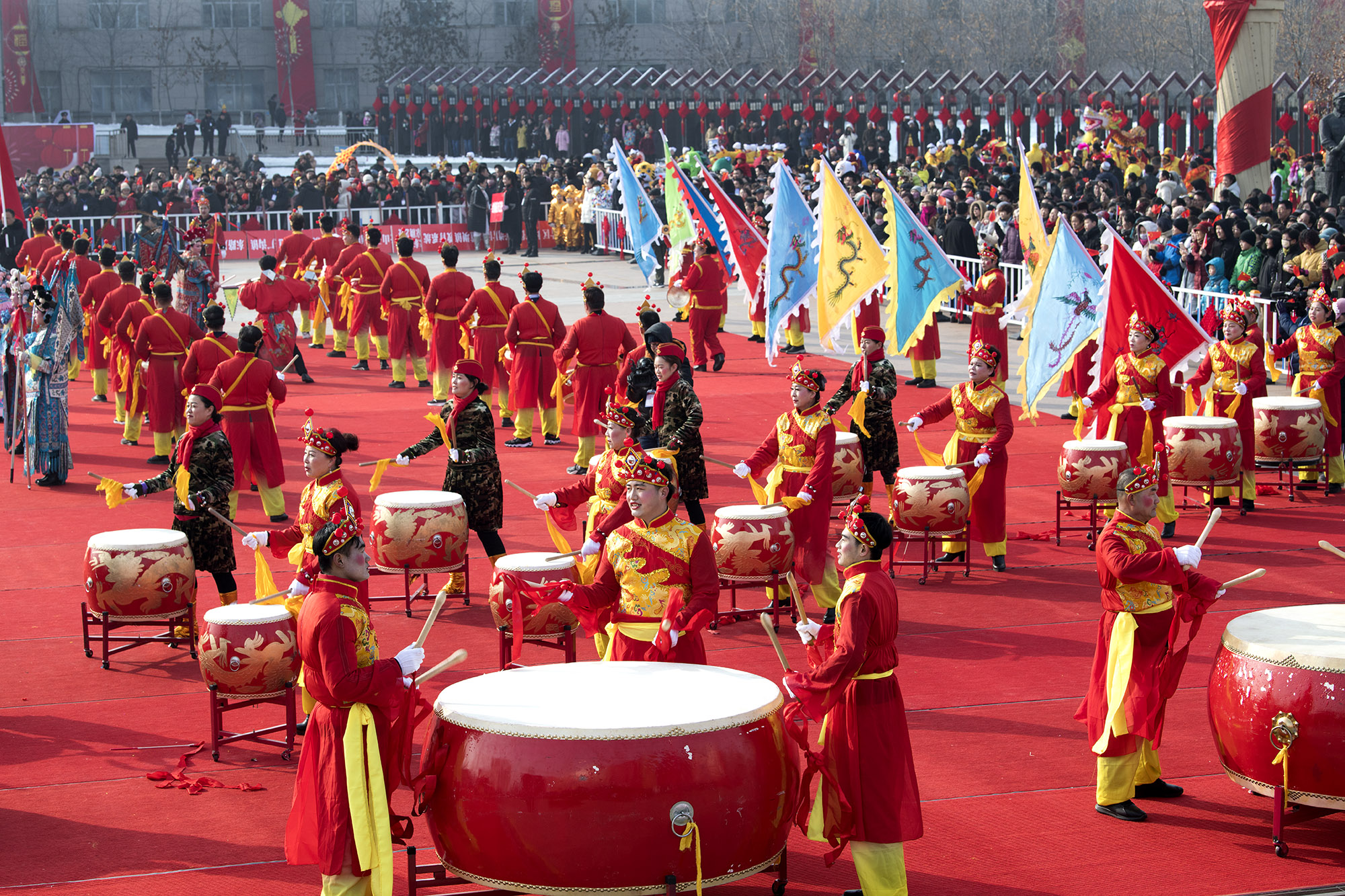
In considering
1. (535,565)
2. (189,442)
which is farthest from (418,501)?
(535,565)

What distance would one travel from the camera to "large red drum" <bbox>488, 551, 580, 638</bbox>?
7.36 m

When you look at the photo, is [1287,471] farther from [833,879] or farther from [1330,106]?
[1330,106]

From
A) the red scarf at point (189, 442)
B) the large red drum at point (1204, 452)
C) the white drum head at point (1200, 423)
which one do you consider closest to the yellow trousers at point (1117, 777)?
the red scarf at point (189, 442)

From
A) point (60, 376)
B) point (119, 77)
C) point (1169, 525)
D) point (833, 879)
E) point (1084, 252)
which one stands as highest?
point (119, 77)

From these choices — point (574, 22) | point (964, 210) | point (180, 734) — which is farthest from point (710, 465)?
point (574, 22)

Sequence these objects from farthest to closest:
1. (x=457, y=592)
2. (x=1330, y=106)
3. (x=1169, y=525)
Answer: (x=1330, y=106) < (x=1169, y=525) < (x=457, y=592)

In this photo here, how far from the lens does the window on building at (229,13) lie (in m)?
57.8

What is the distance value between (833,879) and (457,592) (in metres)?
4.38

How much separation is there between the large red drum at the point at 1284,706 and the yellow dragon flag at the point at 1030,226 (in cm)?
822

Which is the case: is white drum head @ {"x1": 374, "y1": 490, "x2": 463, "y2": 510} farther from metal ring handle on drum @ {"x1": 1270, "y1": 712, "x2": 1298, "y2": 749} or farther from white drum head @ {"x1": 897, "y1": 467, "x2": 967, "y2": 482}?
metal ring handle on drum @ {"x1": 1270, "y1": 712, "x2": 1298, "y2": 749}

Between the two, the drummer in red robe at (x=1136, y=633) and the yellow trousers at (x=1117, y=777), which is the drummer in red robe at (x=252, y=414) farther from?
the yellow trousers at (x=1117, y=777)

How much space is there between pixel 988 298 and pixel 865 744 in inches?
405

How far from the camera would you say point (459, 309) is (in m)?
16.2

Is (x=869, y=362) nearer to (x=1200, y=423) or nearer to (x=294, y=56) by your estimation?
(x=1200, y=423)
